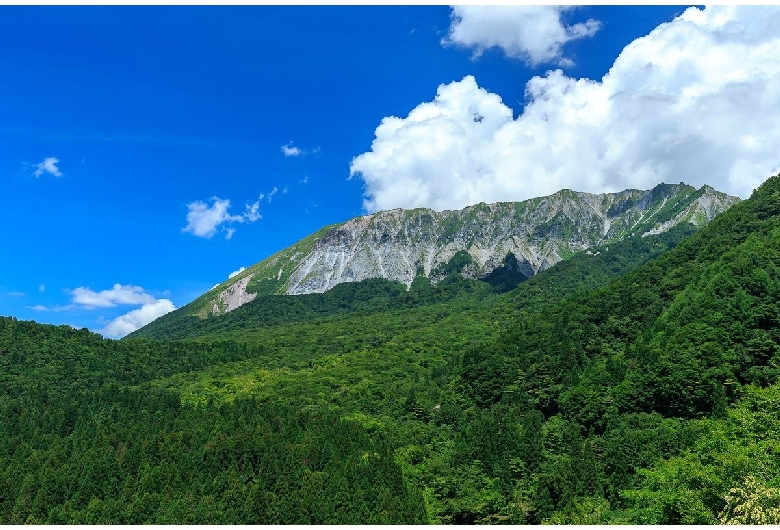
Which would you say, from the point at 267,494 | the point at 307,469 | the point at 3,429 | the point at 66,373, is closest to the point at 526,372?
the point at 307,469

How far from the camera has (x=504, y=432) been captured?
95.8 meters

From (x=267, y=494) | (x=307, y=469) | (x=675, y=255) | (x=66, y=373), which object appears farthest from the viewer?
(x=66, y=373)

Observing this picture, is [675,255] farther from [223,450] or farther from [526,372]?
[223,450]

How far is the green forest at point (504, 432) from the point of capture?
227ft

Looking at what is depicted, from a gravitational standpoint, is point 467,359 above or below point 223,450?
above

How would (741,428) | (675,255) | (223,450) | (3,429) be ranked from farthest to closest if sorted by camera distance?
(675,255) → (3,429) → (223,450) → (741,428)

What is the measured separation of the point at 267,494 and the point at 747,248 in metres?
97.0

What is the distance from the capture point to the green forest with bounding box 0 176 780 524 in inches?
2724

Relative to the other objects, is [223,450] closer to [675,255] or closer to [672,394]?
[672,394]

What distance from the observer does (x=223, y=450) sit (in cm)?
10244

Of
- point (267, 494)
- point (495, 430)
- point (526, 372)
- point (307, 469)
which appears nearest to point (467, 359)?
point (526, 372)

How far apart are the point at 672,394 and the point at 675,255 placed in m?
80.1

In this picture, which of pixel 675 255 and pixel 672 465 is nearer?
pixel 672 465

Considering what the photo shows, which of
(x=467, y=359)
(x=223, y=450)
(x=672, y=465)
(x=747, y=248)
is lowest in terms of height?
(x=672, y=465)
